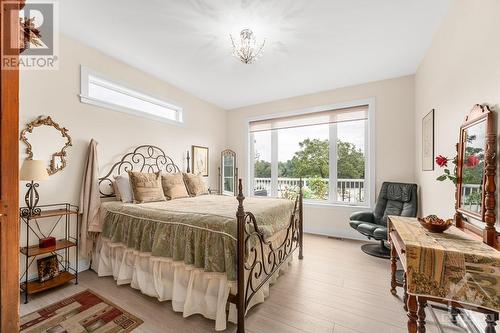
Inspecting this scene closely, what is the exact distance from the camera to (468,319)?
1817mm

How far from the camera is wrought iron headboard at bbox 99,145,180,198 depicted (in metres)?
3.14

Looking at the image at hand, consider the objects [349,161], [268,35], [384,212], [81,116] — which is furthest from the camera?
[349,161]

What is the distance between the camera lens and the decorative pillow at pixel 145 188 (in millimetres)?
2930

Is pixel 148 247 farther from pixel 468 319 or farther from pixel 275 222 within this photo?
pixel 468 319

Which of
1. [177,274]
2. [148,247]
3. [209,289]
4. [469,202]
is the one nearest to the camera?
[469,202]

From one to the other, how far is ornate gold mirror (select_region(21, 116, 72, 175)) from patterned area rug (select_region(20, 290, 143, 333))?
149 centimetres

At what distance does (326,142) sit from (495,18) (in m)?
3.02

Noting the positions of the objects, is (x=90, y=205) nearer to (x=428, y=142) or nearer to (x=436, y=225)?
(x=436, y=225)

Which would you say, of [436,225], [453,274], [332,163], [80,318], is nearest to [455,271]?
[453,274]

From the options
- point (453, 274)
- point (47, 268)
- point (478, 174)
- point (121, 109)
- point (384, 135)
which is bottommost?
point (47, 268)

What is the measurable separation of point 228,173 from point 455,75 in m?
4.36

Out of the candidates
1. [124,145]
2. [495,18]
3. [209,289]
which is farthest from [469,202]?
[124,145]

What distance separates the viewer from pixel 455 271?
1271 mm

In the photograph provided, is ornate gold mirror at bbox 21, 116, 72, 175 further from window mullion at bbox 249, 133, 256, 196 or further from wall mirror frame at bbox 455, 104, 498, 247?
wall mirror frame at bbox 455, 104, 498, 247
